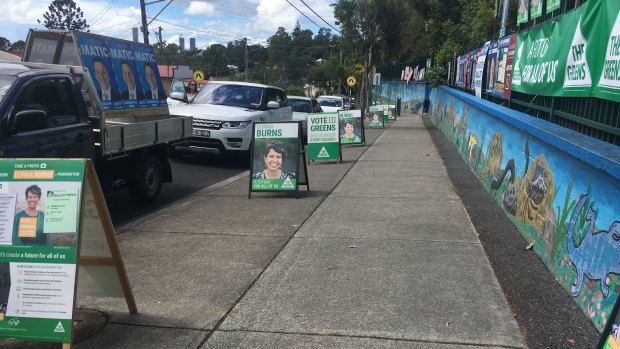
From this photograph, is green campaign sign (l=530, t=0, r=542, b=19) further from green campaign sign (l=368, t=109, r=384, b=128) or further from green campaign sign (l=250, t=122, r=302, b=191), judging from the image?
green campaign sign (l=368, t=109, r=384, b=128)

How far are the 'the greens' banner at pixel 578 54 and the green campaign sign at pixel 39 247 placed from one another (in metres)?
4.02

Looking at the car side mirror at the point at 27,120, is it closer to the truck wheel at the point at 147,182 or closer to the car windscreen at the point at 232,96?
the truck wheel at the point at 147,182

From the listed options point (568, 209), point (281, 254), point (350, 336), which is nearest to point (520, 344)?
point (350, 336)

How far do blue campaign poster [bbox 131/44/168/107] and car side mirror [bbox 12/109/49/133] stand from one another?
3.61 m

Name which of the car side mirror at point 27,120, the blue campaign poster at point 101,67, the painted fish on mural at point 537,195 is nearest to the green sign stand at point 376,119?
the blue campaign poster at point 101,67

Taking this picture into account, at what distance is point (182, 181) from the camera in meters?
10.4

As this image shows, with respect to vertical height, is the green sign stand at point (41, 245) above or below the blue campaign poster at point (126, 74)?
below

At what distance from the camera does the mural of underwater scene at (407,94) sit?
111 ft

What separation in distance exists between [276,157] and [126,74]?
2.70m

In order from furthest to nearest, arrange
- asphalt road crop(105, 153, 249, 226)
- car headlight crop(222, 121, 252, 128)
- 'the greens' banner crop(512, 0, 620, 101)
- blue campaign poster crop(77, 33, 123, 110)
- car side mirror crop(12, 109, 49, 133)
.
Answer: car headlight crop(222, 121, 252, 128), asphalt road crop(105, 153, 249, 226), blue campaign poster crop(77, 33, 123, 110), car side mirror crop(12, 109, 49, 133), 'the greens' banner crop(512, 0, 620, 101)

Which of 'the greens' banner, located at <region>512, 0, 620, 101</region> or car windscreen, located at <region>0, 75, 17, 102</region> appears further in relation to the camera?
car windscreen, located at <region>0, 75, 17, 102</region>

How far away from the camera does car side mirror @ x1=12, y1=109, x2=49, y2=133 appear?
5241 millimetres

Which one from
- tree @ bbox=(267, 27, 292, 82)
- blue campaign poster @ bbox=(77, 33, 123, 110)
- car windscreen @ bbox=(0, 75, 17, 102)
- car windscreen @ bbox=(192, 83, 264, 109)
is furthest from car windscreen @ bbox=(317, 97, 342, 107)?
tree @ bbox=(267, 27, 292, 82)

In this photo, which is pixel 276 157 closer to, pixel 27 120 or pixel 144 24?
pixel 27 120
